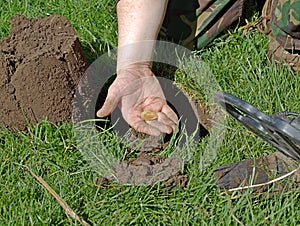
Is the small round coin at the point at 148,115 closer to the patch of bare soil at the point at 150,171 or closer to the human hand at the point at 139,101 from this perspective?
the human hand at the point at 139,101

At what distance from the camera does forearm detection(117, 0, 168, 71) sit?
8.34 feet

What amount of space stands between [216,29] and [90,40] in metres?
0.53

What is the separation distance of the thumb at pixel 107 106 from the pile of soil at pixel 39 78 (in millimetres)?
151

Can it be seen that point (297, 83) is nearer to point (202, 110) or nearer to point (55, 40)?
point (202, 110)

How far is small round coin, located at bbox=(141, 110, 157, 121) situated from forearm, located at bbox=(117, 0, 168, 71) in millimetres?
214

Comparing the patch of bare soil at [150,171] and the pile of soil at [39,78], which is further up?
the pile of soil at [39,78]

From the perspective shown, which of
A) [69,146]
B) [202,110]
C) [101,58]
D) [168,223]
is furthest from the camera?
[101,58]

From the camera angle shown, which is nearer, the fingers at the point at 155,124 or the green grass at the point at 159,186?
the green grass at the point at 159,186

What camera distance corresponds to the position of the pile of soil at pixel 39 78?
2.37 m

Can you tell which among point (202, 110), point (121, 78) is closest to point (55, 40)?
point (121, 78)

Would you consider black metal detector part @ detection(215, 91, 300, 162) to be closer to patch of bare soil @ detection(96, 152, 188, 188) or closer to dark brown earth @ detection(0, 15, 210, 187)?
patch of bare soil @ detection(96, 152, 188, 188)

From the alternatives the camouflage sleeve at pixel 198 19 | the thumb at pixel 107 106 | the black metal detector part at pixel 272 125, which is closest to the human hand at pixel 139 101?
the thumb at pixel 107 106

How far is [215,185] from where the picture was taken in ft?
7.08

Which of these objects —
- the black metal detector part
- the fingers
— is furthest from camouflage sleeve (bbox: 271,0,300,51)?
the black metal detector part
